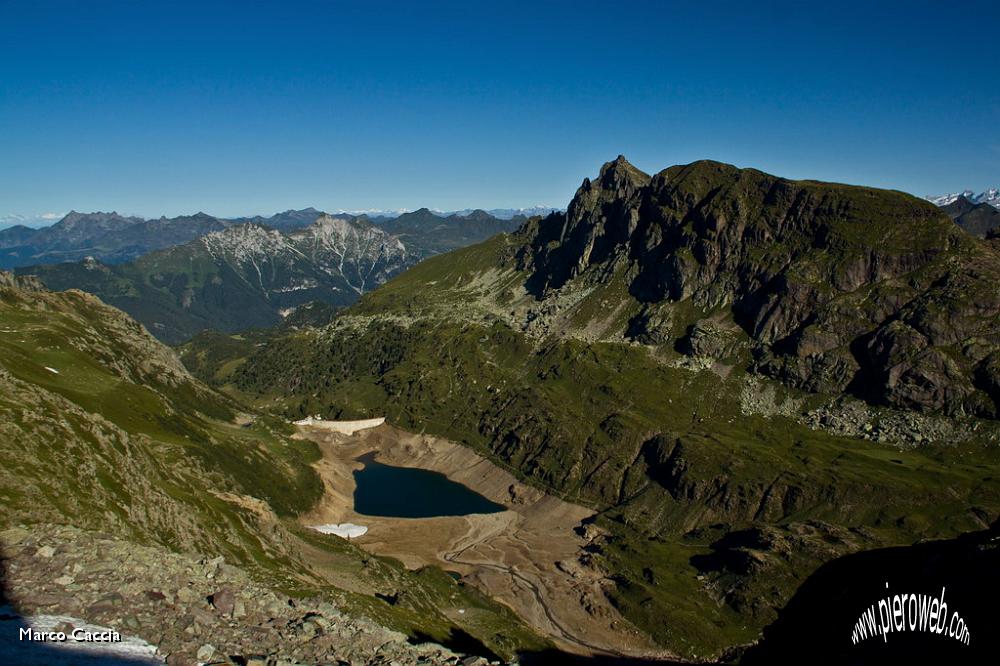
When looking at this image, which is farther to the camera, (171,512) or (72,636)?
(171,512)

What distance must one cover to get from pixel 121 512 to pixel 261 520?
49.0 meters

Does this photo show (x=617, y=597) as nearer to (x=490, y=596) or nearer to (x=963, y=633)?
(x=490, y=596)

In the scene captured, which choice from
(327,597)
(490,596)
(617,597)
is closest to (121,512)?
(327,597)

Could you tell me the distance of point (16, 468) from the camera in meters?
86.2
